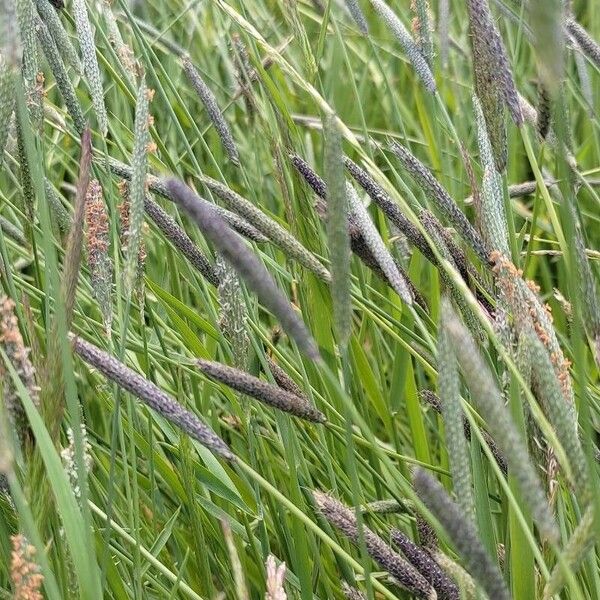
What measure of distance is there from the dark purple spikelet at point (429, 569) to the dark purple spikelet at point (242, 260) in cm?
29

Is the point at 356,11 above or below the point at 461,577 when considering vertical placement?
above

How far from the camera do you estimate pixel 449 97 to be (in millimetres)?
2287

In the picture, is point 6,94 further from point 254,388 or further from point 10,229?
point 10,229

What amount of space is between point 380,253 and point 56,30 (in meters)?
0.38

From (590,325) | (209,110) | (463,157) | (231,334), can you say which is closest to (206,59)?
(209,110)

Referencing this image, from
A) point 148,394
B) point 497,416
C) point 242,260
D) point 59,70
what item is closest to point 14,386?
point 148,394

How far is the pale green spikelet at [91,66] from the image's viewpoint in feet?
2.99

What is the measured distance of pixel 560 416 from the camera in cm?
56

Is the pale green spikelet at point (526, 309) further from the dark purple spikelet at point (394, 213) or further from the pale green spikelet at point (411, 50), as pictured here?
the pale green spikelet at point (411, 50)

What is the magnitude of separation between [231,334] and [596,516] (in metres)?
0.36

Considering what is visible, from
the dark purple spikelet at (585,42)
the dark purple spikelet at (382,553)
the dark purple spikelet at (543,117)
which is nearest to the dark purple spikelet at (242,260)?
the dark purple spikelet at (382,553)

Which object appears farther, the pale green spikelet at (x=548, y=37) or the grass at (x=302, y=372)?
the grass at (x=302, y=372)

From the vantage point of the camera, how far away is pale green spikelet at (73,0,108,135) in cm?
91

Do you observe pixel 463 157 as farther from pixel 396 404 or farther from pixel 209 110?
pixel 396 404
